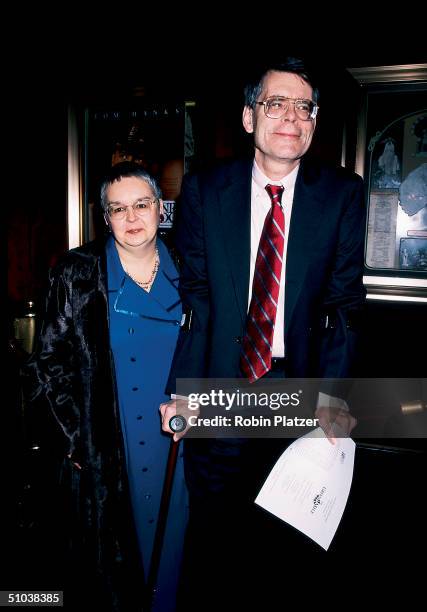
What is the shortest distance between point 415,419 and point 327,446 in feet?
2.36

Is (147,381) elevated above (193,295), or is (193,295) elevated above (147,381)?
(193,295)

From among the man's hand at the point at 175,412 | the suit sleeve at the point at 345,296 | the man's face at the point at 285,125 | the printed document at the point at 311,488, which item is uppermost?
the man's face at the point at 285,125

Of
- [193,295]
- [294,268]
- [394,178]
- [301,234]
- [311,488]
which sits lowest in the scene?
[311,488]

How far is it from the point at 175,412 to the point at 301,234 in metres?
0.77

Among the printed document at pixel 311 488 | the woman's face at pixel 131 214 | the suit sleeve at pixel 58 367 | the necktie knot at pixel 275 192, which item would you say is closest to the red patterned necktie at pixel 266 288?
the necktie knot at pixel 275 192

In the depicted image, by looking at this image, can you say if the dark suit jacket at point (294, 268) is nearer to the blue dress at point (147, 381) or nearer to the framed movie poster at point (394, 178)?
the blue dress at point (147, 381)

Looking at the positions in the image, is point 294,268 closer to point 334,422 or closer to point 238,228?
point 238,228

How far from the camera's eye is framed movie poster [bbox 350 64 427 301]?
6.99 feet

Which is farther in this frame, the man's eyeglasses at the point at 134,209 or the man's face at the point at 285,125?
the man's eyeglasses at the point at 134,209

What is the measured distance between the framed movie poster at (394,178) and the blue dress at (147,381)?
41.8 inches

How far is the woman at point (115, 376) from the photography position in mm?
1754

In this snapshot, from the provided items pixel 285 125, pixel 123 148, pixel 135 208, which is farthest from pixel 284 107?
pixel 123 148

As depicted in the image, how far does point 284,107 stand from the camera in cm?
154

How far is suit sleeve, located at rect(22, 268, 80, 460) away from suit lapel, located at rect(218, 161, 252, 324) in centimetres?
64
